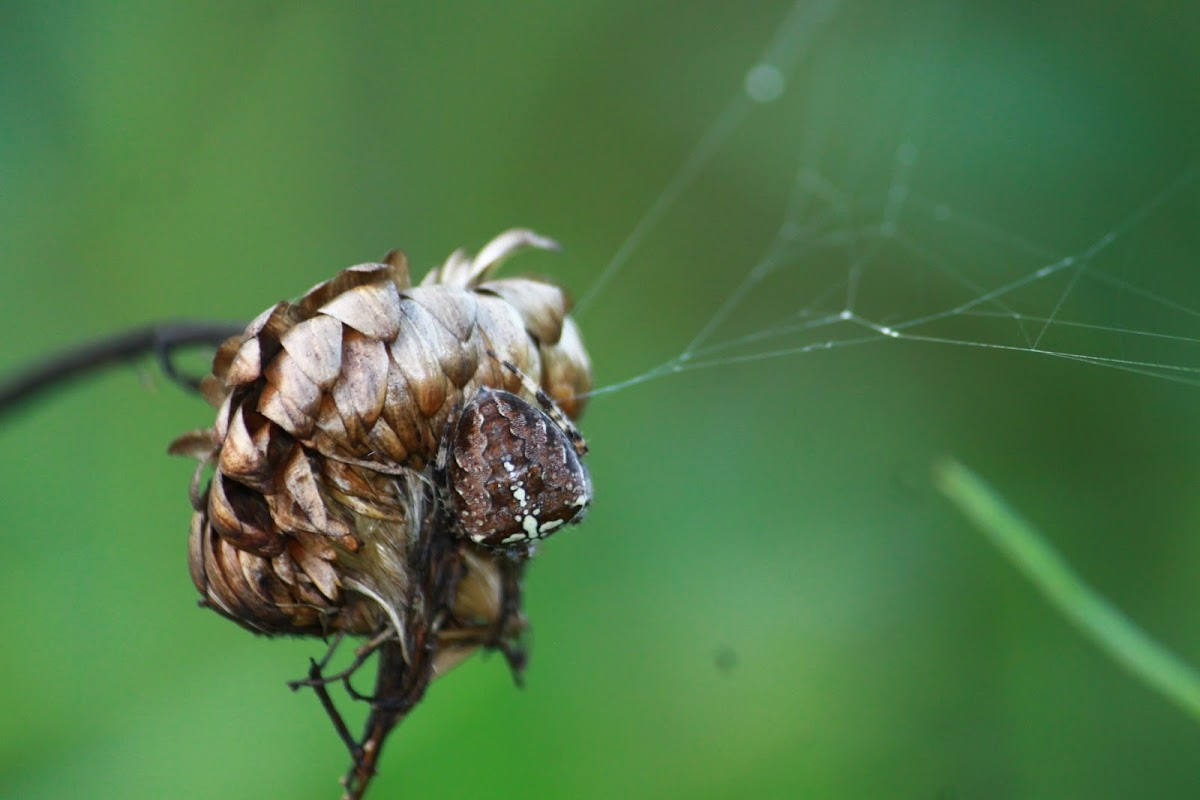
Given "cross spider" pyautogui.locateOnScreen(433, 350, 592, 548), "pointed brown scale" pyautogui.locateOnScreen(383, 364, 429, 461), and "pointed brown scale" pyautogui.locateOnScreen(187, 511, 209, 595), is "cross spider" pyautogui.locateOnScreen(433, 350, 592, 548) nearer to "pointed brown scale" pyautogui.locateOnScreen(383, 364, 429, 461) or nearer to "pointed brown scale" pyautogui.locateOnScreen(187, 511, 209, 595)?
"pointed brown scale" pyautogui.locateOnScreen(383, 364, 429, 461)

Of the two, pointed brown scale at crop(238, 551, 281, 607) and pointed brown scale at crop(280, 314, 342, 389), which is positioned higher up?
pointed brown scale at crop(280, 314, 342, 389)

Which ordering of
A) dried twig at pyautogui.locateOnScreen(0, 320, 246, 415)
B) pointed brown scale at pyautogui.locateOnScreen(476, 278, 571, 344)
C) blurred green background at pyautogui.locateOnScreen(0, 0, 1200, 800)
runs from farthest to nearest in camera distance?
blurred green background at pyautogui.locateOnScreen(0, 0, 1200, 800) < dried twig at pyautogui.locateOnScreen(0, 320, 246, 415) < pointed brown scale at pyautogui.locateOnScreen(476, 278, 571, 344)

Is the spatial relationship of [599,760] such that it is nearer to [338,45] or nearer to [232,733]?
[232,733]

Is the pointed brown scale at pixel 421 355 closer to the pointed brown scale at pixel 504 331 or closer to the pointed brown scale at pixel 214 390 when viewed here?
the pointed brown scale at pixel 504 331

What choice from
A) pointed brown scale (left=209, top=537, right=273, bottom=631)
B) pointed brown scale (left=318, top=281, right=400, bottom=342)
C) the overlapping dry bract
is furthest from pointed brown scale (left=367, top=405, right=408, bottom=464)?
pointed brown scale (left=209, top=537, right=273, bottom=631)

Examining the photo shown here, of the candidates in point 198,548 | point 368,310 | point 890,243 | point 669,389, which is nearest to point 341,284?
point 368,310

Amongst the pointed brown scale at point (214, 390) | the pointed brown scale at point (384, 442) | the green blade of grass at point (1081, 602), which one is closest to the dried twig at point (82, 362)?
the pointed brown scale at point (214, 390)

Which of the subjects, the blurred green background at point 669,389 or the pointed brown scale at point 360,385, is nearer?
the pointed brown scale at point 360,385
